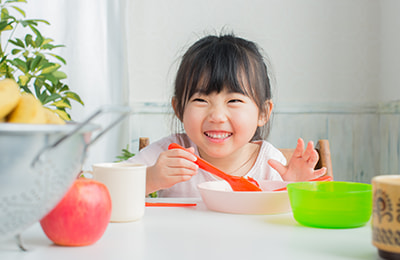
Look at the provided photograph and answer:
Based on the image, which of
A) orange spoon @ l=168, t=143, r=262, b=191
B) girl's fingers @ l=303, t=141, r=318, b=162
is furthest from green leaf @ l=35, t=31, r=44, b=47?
girl's fingers @ l=303, t=141, r=318, b=162

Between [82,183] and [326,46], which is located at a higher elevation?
[326,46]

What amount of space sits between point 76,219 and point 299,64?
196cm

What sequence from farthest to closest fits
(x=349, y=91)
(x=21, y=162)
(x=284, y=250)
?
(x=349, y=91) → (x=284, y=250) → (x=21, y=162)

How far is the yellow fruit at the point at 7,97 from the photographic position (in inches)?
14.9

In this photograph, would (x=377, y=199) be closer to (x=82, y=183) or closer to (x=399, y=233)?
(x=399, y=233)

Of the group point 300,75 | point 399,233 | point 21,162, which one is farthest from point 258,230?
point 300,75

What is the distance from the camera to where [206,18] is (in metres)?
2.32

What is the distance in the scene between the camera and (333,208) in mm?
571

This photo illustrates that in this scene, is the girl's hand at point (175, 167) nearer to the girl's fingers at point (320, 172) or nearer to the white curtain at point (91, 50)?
the girl's fingers at point (320, 172)

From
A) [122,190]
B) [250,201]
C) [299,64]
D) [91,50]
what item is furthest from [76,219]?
[299,64]

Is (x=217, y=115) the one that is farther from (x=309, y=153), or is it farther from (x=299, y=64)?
(x=299, y=64)

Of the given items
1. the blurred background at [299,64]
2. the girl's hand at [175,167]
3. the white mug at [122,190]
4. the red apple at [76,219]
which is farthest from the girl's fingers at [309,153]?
the blurred background at [299,64]

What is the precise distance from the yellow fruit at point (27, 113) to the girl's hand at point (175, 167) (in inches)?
17.8

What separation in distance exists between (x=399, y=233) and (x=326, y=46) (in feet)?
6.54
